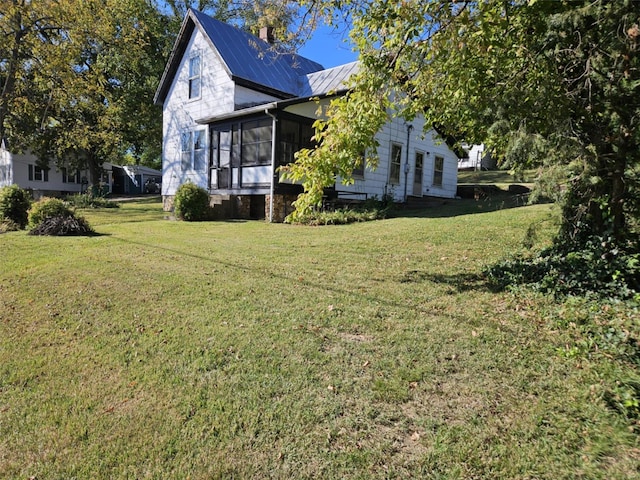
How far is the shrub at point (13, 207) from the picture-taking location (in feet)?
40.6

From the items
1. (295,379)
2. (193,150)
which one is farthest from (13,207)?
(295,379)

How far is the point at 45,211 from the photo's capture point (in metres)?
11.2

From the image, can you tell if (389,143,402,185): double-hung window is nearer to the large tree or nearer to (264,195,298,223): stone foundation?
(264,195,298,223): stone foundation

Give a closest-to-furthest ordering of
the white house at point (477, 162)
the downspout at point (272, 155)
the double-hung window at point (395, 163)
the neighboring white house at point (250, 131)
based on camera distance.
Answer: the downspout at point (272, 155) < the neighboring white house at point (250, 131) < the double-hung window at point (395, 163) < the white house at point (477, 162)

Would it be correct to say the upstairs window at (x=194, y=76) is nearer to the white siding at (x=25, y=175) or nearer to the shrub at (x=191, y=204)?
the shrub at (x=191, y=204)

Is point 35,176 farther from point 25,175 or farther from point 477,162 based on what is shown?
point 477,162

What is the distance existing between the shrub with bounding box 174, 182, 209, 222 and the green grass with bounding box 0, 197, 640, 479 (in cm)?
738

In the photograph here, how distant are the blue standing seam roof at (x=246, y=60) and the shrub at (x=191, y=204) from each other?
5041 mm

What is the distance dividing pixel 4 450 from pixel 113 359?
1.23m

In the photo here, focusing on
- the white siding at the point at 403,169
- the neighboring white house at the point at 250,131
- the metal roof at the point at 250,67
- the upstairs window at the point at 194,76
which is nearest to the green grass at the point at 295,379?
the neighboring white house at the point at 250,131

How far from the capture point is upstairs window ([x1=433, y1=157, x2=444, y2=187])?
19.7 metres

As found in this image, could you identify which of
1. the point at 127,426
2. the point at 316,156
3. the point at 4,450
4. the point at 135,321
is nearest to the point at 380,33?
the point at 316,156

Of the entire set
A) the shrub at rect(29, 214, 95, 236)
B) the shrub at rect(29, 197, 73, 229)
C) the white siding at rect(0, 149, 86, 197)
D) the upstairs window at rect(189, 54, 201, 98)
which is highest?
the upstairs window at rect(189, 54, 201, 98)

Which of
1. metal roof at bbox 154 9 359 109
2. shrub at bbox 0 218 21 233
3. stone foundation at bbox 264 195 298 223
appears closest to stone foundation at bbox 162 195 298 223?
stone foundation at bbox 264 195 298 223
